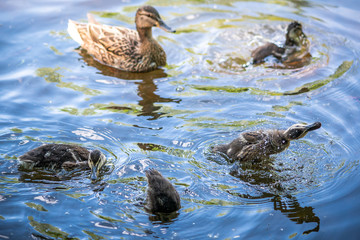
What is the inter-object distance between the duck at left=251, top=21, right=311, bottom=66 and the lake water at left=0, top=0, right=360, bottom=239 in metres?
0.20

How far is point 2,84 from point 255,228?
16.0ft

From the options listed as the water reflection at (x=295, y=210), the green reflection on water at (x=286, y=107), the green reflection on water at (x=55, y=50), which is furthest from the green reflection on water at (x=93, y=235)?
the green reflection on water at (x=55, y=50)

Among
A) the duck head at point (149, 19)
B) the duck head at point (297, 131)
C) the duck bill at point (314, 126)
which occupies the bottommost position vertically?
the duck head at point (297, 131)

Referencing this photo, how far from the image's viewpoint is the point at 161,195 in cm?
482

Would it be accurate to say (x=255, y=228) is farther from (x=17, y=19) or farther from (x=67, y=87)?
(x=17, y=19)

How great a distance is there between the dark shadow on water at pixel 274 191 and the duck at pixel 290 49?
275 centimetres

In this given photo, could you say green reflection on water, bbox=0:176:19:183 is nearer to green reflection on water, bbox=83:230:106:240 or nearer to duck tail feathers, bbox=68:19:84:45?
green reflection on water, bbox=83:230:106:240

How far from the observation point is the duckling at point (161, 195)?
482 cm

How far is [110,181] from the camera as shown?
17.6 ft

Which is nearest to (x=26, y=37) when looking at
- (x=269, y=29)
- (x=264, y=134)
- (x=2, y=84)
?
(x=2, y=84)

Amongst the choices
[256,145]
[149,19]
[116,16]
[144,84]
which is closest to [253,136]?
[256,145]

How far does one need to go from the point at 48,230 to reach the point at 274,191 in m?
2.45

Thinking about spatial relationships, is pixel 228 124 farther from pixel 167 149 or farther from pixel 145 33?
pixel 145 33

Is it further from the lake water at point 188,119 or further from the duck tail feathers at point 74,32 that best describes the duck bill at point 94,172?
the duck tail feathers at point 74,32
